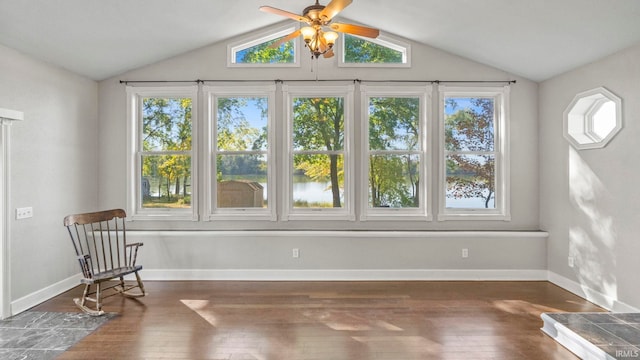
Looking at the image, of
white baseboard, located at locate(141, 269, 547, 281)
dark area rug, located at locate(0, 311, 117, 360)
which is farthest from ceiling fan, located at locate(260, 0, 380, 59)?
dark area rug, located at locate(0, 311, 117, 360)

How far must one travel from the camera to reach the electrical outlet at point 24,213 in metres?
3.58

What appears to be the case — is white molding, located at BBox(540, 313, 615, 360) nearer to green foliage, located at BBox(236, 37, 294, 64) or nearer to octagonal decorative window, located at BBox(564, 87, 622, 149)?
octagonal decorative window, located at BBox(564, 87, 622, 149)

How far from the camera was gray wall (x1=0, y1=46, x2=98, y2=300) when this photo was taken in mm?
3575

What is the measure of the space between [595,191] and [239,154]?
438cm

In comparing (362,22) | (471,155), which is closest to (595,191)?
(471,155)

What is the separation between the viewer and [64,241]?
14.1 ft

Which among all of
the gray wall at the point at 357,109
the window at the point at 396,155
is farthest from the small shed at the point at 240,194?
the window at the point at 396,155

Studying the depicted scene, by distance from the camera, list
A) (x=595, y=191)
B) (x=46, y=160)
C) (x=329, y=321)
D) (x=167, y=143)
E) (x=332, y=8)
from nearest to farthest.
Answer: (x=332, y=8) → (x=329, y=321) → (x=595, y=191) → (x=46, y=160) → (x=167, y=143)

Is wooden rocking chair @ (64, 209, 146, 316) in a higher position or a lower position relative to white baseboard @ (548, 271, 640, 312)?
higher

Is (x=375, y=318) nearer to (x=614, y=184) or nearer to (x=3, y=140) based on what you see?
(x=614, y=184)

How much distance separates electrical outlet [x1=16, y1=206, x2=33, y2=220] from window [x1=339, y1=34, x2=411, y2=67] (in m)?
4.11

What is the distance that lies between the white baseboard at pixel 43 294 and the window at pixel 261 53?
3.53m

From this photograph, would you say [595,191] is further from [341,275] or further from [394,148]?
[341,275]

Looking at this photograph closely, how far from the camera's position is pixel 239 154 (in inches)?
191
